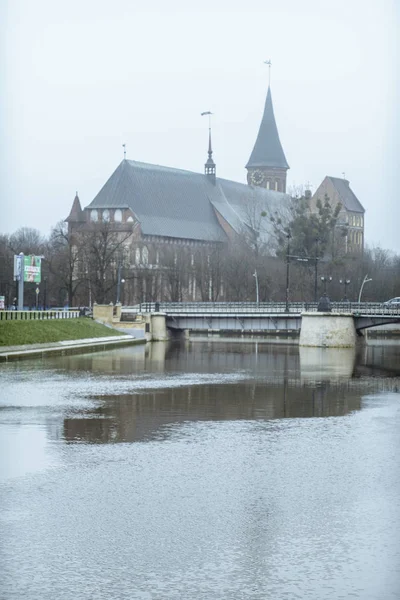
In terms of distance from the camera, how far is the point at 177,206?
151000mm

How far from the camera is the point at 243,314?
77188 millimetres

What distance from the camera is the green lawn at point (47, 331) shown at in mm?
51263

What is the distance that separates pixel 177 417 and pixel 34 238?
130470mm

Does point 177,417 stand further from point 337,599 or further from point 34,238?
point 34,238

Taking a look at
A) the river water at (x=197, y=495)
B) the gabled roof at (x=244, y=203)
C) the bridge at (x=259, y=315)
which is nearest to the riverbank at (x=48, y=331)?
the bridge at (x=259, y=315)

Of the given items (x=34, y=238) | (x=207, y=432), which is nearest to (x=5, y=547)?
(x=207, y=432)

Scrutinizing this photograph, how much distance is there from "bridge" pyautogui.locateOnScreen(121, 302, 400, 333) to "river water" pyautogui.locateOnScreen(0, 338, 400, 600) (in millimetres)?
42299

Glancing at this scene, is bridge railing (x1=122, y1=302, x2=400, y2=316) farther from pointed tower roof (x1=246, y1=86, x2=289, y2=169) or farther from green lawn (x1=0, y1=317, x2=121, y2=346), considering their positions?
pointed tower roof (x1=246, y1=86, x2=289, y2=169)

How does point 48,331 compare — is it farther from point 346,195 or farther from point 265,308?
point 346,195

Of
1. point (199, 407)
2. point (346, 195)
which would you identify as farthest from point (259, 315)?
point (346, 195)

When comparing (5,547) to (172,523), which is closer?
(5,547)

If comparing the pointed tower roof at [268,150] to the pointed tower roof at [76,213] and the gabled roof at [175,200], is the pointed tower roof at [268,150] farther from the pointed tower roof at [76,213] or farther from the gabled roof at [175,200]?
the pointed tower roof at [76,213]

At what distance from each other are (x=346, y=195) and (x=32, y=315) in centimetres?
11845

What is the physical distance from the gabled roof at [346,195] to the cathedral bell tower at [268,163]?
1107 cm
